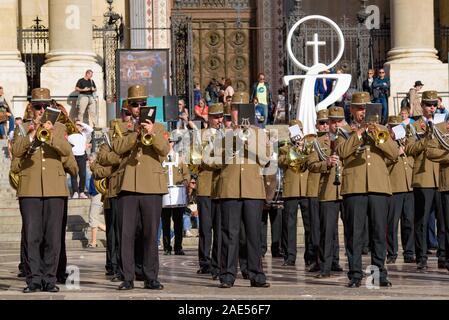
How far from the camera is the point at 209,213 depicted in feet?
64.1

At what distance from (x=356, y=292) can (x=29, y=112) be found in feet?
13.3

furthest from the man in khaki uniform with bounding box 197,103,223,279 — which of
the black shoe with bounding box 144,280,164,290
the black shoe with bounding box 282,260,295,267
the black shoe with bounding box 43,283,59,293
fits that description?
the black shoe with bounding box 43,283,59,293

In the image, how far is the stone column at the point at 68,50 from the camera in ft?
101

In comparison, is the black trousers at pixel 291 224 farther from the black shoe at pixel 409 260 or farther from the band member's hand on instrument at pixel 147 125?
the band member's hand on instrument at pixel 147 125

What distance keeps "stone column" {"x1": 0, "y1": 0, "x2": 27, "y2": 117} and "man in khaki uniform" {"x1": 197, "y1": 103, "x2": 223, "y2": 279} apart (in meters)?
11.7

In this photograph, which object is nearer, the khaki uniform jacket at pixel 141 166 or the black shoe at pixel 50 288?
the black shoe at pixel 50 288

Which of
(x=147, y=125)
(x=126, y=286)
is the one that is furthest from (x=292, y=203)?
(x=147, y=125)

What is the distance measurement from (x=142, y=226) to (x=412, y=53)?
54.5ft

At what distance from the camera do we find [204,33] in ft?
126

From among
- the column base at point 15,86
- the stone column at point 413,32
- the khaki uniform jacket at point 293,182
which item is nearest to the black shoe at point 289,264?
the khaki uniform jacket at point 293,182

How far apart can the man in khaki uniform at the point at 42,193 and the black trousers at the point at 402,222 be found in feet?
19.0

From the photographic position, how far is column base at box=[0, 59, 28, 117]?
30953mm

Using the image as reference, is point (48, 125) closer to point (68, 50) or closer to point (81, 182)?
point (81, 182)
